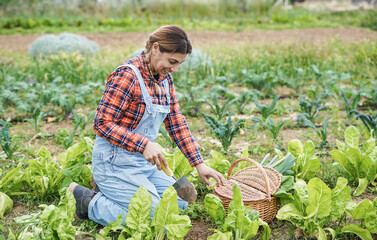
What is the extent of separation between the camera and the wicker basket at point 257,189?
229cm

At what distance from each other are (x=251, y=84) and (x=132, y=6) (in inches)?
531

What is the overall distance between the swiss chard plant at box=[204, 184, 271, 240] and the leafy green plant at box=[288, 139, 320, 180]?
2.74 feet

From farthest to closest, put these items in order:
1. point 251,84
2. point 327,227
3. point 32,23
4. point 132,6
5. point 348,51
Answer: point 132,6 → point 32,23 → point 348,51 → point 251,84 → point 327,227

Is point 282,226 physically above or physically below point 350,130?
below

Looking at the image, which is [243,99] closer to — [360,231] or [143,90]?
[143,90]

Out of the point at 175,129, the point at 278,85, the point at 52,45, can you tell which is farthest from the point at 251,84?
the point at 52,45

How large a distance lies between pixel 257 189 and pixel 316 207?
459mm

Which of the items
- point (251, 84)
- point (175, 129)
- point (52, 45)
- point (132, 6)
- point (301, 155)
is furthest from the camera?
point (132, 6)

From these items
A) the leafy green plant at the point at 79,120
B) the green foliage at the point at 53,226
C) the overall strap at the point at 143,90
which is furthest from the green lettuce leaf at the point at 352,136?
the leafy green plant at the point at 79,120

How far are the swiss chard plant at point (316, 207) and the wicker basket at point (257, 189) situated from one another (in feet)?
0.41

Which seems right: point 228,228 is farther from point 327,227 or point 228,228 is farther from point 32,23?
point 32,23

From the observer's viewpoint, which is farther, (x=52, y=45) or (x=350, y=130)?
(x=52, y=45)

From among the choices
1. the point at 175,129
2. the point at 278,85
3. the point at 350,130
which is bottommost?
the point at 278,85

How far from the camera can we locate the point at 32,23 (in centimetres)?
1410
